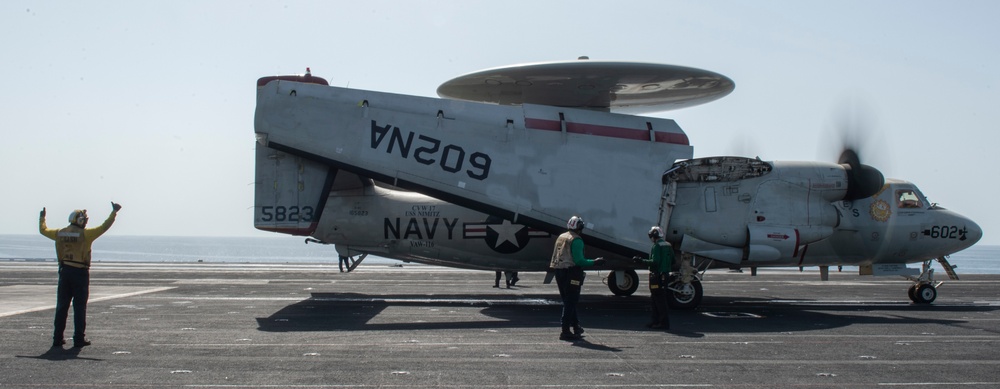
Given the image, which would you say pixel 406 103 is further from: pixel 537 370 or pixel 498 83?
pixel 537 370

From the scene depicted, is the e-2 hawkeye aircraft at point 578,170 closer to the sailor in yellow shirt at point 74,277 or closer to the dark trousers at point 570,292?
the dark trousers at point 570,292

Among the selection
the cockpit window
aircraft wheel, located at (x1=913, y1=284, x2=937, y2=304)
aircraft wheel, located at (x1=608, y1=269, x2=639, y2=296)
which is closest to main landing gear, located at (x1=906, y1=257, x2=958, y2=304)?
aircraft wheel, located at (x1=913, y1=284, x2=937, y2=304)

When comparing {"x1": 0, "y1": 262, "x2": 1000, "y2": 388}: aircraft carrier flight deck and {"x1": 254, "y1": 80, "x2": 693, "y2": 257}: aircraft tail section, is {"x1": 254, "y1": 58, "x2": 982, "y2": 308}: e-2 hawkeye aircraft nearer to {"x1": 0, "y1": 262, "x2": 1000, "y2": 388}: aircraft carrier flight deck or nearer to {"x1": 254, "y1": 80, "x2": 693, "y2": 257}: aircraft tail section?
{"x1": 254, "y1": 80, "x2": 693, "y2": 257}: aircraft tail section

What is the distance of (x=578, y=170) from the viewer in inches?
797

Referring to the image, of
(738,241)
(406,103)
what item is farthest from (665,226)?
(406,103)

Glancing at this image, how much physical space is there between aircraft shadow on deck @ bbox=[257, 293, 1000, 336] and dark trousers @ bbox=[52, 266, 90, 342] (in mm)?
3476

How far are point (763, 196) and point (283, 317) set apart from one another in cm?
1222

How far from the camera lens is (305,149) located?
19.5 metres

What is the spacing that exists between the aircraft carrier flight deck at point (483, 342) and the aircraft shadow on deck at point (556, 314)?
0.16ft

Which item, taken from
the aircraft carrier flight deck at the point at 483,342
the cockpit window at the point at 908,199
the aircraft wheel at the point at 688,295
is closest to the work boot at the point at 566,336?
the aircraft carrier flight deck at the point at 483,342

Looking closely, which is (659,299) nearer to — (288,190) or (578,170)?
(578,170)

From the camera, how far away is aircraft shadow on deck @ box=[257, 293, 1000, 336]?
16359 millimetres

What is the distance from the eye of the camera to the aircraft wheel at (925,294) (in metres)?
22.2

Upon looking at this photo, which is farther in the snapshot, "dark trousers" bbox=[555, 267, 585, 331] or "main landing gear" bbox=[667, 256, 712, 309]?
"main landing gear" bbox=[667, 256, 712, 309]
